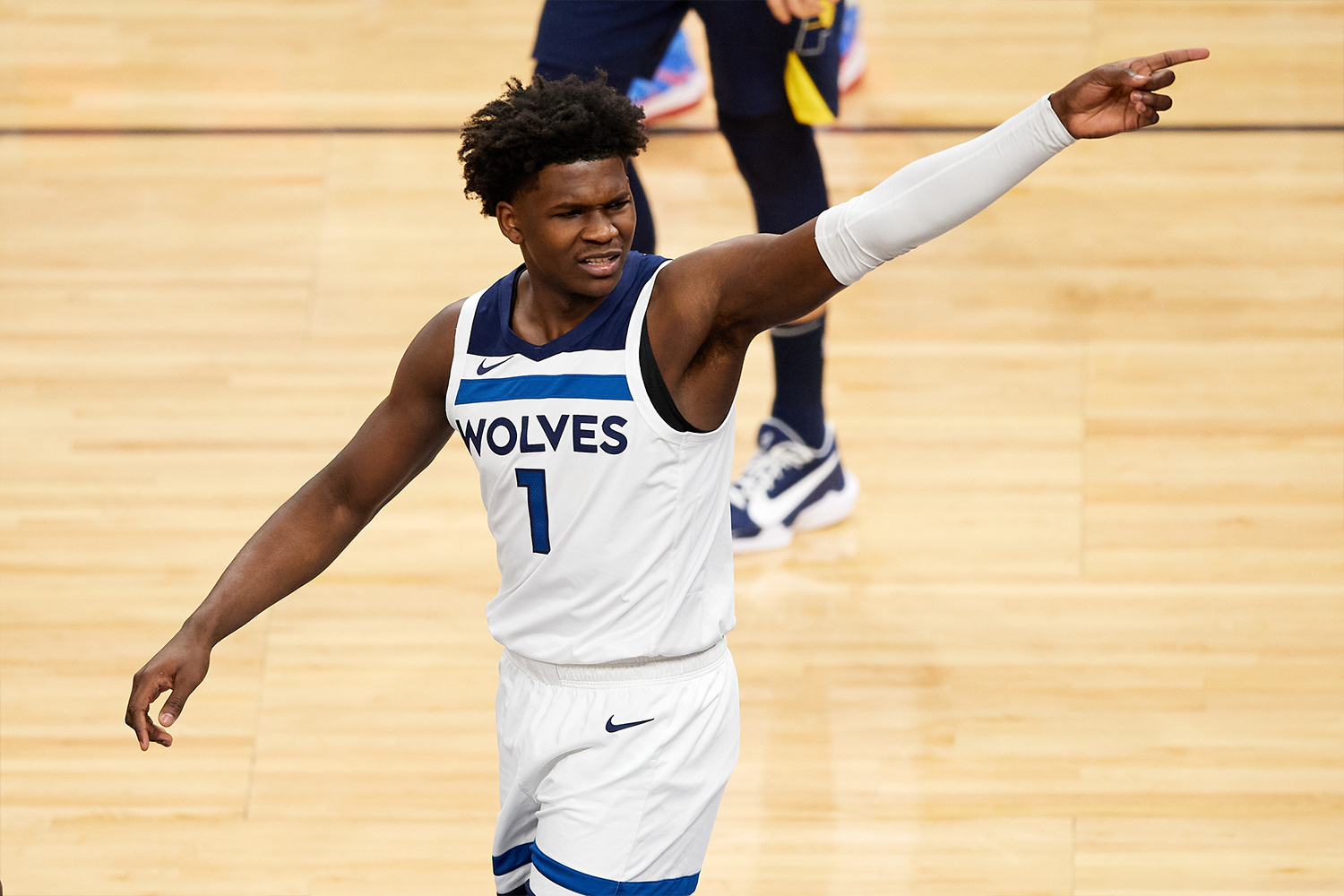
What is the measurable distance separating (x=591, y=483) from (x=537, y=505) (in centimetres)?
8

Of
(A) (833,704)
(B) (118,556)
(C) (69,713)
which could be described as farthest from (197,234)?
(A) (833,704)

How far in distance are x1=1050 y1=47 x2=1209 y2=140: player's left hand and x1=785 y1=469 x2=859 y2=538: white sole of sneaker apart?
62.8 inches

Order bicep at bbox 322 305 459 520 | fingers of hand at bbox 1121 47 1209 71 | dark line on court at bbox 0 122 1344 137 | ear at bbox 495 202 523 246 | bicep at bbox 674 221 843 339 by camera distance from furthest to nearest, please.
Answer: dark line on court at bbox 0 122 1344 137, bicep at bbox 322 305 459 520, ear at bbox 495 202 523 246, bicep at bbox 674 221 843 339, fingers of hand at bbox 1121 47 1209 71

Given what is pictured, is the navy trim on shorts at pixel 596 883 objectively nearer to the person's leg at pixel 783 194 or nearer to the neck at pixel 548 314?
the neck at pixel 548 314

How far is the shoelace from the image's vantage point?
3.14 metres

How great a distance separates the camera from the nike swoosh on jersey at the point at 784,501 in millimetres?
3127

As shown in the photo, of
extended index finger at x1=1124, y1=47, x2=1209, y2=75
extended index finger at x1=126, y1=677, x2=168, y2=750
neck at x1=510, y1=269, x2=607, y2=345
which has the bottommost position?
extended index finger at x1=126, y1=677, x2=168, y2=750

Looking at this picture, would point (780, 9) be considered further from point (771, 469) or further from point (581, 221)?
point (581, 221)

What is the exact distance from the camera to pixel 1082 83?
1.61 metres

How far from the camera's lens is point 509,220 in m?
1.84

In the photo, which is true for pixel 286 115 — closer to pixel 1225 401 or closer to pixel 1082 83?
pixel 1225 401

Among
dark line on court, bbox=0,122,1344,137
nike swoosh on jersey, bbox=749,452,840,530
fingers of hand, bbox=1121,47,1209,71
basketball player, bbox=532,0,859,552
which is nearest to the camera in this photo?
fingers of hand, bbox=1121,47,1209,71

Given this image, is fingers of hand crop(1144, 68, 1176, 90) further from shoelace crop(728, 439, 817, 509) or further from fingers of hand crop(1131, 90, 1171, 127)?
shoelace crop(728, 439, 817, 509)

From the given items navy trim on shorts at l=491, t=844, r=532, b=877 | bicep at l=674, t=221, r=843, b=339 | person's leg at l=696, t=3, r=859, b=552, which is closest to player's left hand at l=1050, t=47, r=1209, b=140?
bicep at l=674, t=221, r=843, b=339
